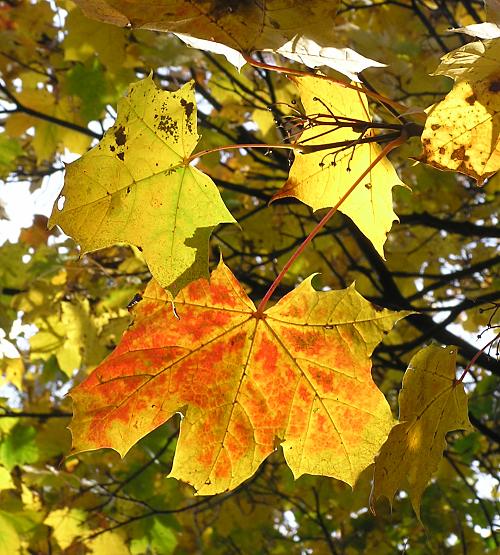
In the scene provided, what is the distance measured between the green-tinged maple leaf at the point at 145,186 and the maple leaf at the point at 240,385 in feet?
0.50

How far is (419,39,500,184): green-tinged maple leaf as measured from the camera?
3.49ft

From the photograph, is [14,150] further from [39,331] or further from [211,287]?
[211,287]

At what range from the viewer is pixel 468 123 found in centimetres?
112

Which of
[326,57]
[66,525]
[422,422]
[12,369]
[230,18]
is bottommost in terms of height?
[422,422]

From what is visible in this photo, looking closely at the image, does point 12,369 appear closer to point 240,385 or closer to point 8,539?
point 8,539

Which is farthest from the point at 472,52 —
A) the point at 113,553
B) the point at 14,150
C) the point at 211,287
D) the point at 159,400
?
the point at 113,553

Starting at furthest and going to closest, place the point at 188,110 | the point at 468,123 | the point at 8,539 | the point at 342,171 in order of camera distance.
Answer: the point at 8,539 < the point at 342,171 < the point at 188,110 < the point at 468,123

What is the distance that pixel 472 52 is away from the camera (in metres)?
1.03

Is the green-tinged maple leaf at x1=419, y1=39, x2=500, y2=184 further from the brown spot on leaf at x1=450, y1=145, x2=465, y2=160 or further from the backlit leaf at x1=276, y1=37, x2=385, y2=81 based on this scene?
the backlit leaf at x1=276, y1=37, x2=385, y2=81

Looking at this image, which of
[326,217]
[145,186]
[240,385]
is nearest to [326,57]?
[326,217]

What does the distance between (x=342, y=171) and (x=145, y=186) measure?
456 mm

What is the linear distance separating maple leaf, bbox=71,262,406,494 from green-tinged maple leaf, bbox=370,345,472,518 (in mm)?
46

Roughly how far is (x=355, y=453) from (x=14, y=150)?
7.99 ft

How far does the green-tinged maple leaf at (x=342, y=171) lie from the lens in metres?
1.46
